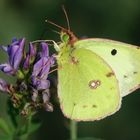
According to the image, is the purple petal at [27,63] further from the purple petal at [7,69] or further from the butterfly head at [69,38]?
the butterfly head at [69,38]

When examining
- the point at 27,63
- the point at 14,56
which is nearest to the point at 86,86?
the point at 27,63

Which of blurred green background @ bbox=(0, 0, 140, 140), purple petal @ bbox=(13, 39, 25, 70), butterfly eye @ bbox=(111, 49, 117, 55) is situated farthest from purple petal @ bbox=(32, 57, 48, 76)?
blurred green background @ bbox=(0, 0, 140, 140)

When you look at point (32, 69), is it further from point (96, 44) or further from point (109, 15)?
point (109, 15)

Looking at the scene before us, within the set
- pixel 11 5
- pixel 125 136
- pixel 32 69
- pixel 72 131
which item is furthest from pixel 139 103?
pixel 32 69

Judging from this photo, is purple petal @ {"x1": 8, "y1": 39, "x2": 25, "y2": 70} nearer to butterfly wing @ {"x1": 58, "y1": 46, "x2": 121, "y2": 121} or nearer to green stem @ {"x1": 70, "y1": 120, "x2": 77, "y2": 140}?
butterfly wing @ {"x1": 58, "y1": 46, "x2": 121, "y2": 121}

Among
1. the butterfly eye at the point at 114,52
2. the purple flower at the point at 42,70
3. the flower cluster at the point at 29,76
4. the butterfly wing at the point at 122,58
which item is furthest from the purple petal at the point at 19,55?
the butterfly eye at the point at 114,52

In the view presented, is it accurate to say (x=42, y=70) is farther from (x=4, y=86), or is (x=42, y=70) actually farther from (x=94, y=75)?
(x=94, y=75)
